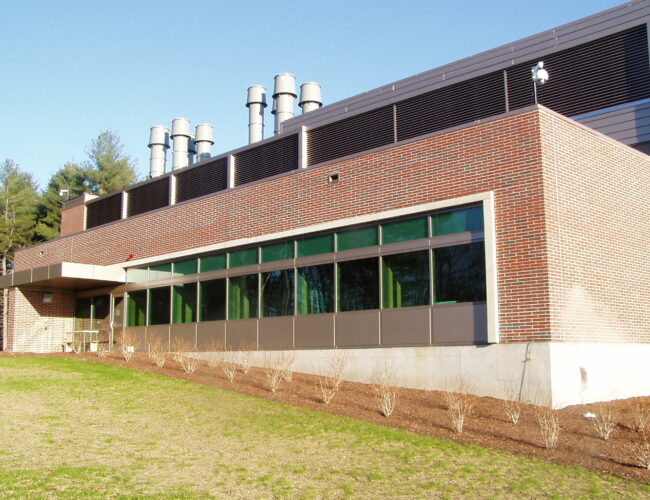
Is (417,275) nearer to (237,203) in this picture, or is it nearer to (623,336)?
(623,336)

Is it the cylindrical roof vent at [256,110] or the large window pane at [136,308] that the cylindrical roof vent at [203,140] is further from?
the large window pane at [136,308]

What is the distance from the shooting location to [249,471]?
8875mm

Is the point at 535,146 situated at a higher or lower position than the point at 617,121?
lower

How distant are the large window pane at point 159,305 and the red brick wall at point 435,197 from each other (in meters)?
1.31

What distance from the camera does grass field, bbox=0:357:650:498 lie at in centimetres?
806

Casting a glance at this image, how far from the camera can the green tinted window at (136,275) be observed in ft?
77.0

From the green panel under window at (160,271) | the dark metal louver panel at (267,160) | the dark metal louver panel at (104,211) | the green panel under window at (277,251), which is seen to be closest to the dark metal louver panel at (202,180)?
the dark metal louver panel at (267,160)

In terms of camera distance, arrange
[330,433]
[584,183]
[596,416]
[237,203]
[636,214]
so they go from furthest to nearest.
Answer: [237,203], [636,214], [584,183], [596,416], [330,433]

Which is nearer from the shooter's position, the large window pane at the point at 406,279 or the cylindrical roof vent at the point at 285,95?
the large window pane at the point at 406,279

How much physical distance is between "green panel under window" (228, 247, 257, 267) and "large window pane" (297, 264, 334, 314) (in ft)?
6.49

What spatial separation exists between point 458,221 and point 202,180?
10502 mm

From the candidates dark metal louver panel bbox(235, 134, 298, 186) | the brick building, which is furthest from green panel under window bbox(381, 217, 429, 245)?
dark metal louver panel bbox(235, 134, 298, 186)

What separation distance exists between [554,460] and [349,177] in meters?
9.56

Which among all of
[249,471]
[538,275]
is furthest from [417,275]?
[249,471]
